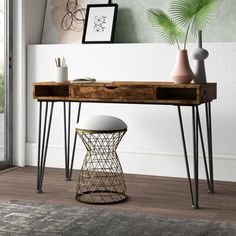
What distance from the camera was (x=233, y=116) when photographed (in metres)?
4.41

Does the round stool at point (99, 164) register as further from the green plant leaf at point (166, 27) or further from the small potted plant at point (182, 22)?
the green plant leaf at point (166, 27)

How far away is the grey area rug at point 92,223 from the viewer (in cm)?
302

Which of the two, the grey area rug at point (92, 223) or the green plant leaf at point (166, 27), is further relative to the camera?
the green plant leaf at point (166, 27)

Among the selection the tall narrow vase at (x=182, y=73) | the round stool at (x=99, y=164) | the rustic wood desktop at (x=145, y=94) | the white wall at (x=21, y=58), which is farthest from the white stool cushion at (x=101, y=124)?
Answer: the white wall at (x=21, y=58)

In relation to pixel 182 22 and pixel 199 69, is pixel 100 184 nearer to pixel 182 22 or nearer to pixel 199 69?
pixel 199 69

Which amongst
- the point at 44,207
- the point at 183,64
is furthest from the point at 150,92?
the point at 44,207

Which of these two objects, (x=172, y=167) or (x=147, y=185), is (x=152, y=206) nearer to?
(x=147, y=185)

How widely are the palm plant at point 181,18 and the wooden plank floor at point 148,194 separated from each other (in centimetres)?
107

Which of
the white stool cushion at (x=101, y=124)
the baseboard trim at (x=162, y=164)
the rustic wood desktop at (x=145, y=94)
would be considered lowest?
the baseboard trim at (x=162, y=164)

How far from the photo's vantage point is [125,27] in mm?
4875

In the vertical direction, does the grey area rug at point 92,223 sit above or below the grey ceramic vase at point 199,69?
below

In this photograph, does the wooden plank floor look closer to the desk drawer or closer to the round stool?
the round stool

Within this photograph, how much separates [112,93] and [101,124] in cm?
24

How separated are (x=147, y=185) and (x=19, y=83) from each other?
1.50 m
